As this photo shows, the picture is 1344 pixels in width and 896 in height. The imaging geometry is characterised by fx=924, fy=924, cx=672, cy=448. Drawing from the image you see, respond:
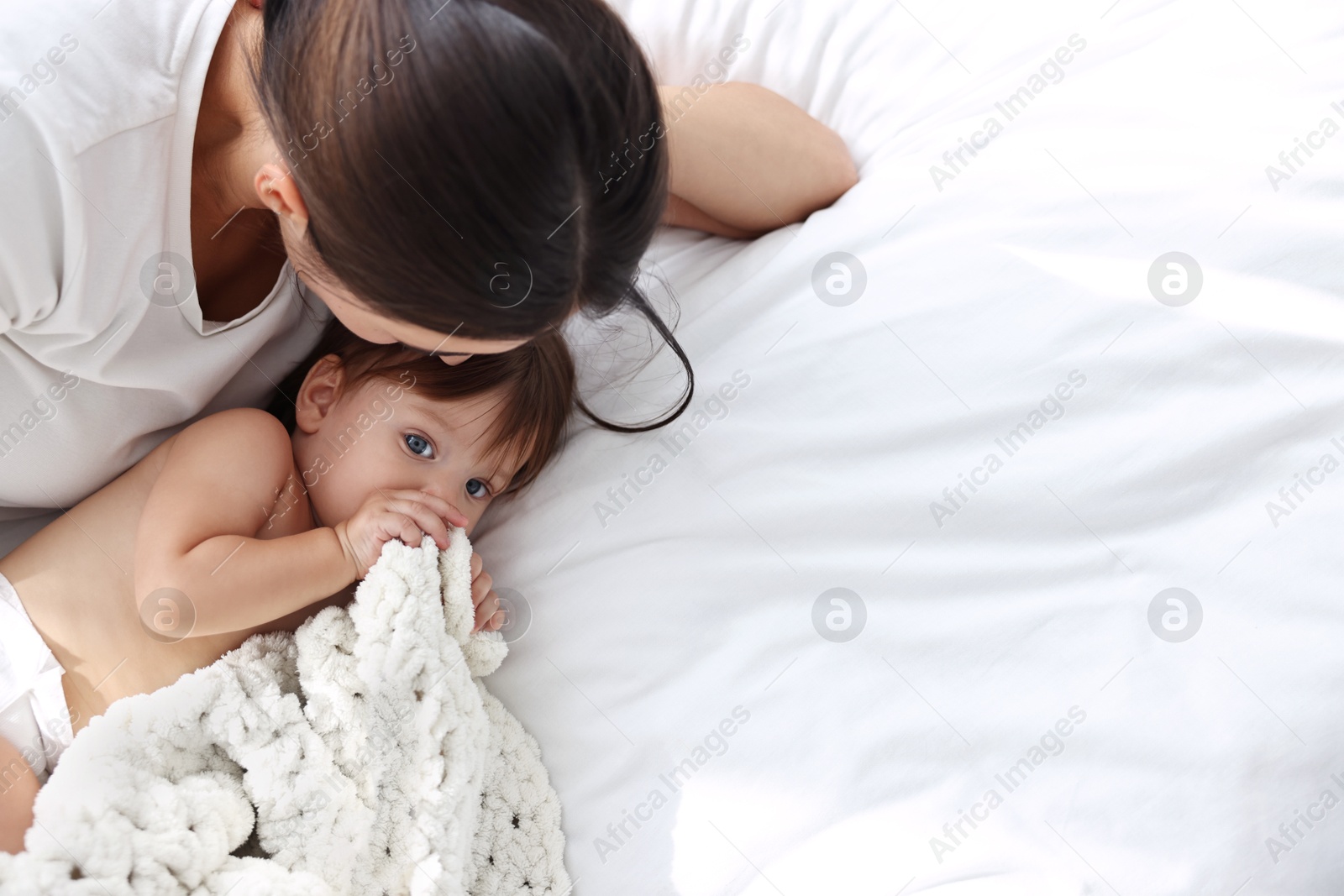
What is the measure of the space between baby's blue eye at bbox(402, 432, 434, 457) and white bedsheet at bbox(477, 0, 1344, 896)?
0.13 meters

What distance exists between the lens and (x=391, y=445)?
98 centimetres

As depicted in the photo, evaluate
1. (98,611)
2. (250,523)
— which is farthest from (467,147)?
(98,611)

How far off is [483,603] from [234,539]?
0.83ft

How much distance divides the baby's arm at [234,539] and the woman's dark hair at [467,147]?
33cm

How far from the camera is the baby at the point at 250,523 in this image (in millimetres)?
875

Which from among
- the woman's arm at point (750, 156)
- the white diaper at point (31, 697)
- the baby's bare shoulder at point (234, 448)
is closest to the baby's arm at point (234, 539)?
the baby's bare shoulder at point (234, 448)

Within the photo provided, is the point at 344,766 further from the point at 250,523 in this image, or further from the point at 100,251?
the point at 100,251

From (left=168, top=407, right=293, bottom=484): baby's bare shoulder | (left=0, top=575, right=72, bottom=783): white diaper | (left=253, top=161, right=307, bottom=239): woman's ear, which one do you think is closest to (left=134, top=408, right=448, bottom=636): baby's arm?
(left=168, top=407, right=293, bottom=484): baby's bare shoulder

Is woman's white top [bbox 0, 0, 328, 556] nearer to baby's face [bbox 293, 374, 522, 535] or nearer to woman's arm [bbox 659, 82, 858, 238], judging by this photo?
baby's face [bbox 293, 374, 522, 535]

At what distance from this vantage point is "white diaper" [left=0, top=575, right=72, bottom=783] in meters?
0.87

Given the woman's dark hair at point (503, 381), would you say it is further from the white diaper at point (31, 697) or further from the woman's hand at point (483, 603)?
the white diaper at point (31, 697)

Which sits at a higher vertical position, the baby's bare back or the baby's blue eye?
the baby's blue eye

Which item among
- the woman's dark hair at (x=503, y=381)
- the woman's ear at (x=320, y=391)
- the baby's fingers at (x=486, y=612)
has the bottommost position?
the baby's fingers at (x=486, y=612)

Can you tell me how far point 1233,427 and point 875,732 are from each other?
1.53 feet
